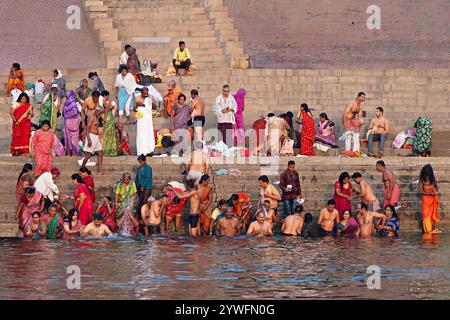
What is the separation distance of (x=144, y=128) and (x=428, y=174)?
4034mm

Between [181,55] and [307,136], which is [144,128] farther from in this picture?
[181,55]

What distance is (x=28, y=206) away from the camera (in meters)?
18.7

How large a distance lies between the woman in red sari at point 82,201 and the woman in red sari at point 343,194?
2.99 m

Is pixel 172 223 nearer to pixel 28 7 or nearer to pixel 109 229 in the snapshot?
pixel 109 229

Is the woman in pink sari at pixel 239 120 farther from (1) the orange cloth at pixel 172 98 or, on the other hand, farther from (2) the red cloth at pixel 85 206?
(2) the red cloth at pixel 85 206

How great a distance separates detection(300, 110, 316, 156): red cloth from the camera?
69.5ft

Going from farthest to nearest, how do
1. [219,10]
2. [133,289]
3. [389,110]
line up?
[219,10], [389,110], [133,289]

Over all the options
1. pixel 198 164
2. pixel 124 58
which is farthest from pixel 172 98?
pixel 198 164

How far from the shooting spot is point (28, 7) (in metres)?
27.6

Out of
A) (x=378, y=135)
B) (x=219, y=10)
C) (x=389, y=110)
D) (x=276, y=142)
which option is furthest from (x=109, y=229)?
(x=219, y=10)

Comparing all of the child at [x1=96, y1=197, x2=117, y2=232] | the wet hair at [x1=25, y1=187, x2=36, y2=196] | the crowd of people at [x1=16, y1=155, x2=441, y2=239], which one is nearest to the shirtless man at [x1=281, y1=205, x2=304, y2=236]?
the crowd of people at [x1=16, y1=155, x2=441, y2=239]
